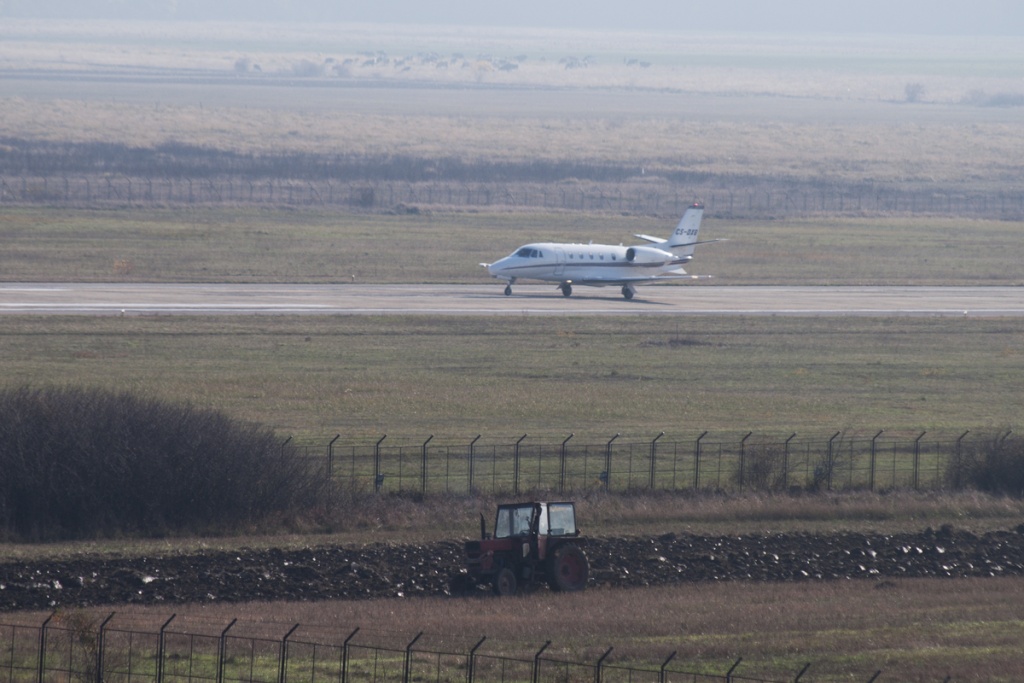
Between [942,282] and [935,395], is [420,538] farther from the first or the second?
[942,282]

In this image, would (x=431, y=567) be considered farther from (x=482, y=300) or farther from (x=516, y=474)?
(x=482, y=300)

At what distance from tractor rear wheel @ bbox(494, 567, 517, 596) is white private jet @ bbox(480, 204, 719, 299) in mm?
43910

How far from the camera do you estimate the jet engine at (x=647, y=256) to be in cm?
6800

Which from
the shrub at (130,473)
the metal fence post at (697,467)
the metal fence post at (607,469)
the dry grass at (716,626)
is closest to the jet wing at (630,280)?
→ the metal fence post at (697,467)

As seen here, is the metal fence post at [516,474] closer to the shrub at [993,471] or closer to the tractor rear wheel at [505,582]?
the tractor rear wheel at [505,582]

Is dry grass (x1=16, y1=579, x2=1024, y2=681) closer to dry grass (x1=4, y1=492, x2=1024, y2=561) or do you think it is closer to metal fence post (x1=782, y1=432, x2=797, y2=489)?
dry grass (x1=4, y1=492, x2=1024, y2=561)

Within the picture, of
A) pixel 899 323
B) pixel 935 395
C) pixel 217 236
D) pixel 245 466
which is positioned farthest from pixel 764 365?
pixel 217 236

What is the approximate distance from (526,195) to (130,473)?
10060 cm

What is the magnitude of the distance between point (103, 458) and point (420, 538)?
255 inches

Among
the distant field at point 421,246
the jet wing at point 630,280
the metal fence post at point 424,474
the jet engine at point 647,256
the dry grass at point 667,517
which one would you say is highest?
the jet engine at point 647,256

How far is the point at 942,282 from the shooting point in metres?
76.1

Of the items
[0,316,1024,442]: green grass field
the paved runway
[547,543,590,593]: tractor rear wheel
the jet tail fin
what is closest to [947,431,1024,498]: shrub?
[0,316,1024,442]: green grass field

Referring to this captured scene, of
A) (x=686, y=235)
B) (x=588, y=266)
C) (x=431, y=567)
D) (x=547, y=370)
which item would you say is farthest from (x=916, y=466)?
(x=686, y=235)

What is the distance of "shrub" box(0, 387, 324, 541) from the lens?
26484mm
